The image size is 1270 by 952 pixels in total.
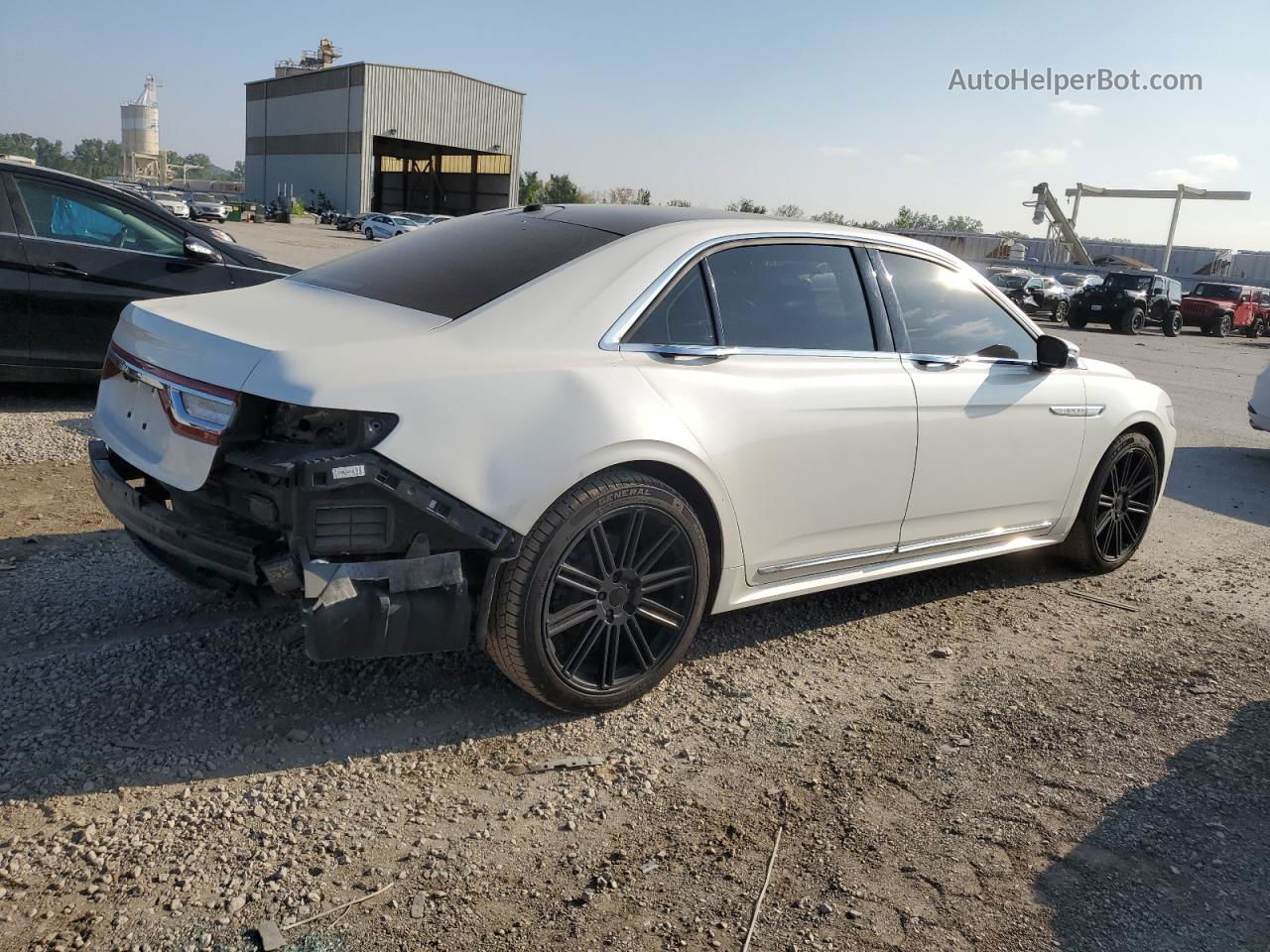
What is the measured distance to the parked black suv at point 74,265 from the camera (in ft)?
22.0

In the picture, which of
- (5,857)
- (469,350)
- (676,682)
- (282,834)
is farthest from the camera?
(676,682)

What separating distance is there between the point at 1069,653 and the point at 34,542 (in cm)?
443

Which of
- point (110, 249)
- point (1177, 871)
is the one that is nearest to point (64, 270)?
point (110, 249)

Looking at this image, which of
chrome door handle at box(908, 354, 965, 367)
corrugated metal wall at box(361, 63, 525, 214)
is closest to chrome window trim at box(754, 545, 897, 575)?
chrome door handle at box(908, 354, 965, 367)

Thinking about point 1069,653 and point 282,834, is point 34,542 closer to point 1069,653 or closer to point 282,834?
point 282,834

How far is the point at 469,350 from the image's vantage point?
304cm

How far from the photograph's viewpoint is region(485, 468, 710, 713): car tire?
3.12 metres

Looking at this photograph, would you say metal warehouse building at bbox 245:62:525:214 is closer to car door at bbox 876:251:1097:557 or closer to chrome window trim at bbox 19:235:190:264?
chrome window trim at bbox 19:235:190:264

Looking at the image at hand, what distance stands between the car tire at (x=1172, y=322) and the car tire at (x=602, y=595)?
101ft

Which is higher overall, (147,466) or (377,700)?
(147,466)

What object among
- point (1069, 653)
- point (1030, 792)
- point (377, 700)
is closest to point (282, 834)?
point (377, 700)

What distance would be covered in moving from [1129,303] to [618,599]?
2936 cm

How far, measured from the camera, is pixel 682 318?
11.6ft

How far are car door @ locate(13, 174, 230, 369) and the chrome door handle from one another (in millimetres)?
5229
